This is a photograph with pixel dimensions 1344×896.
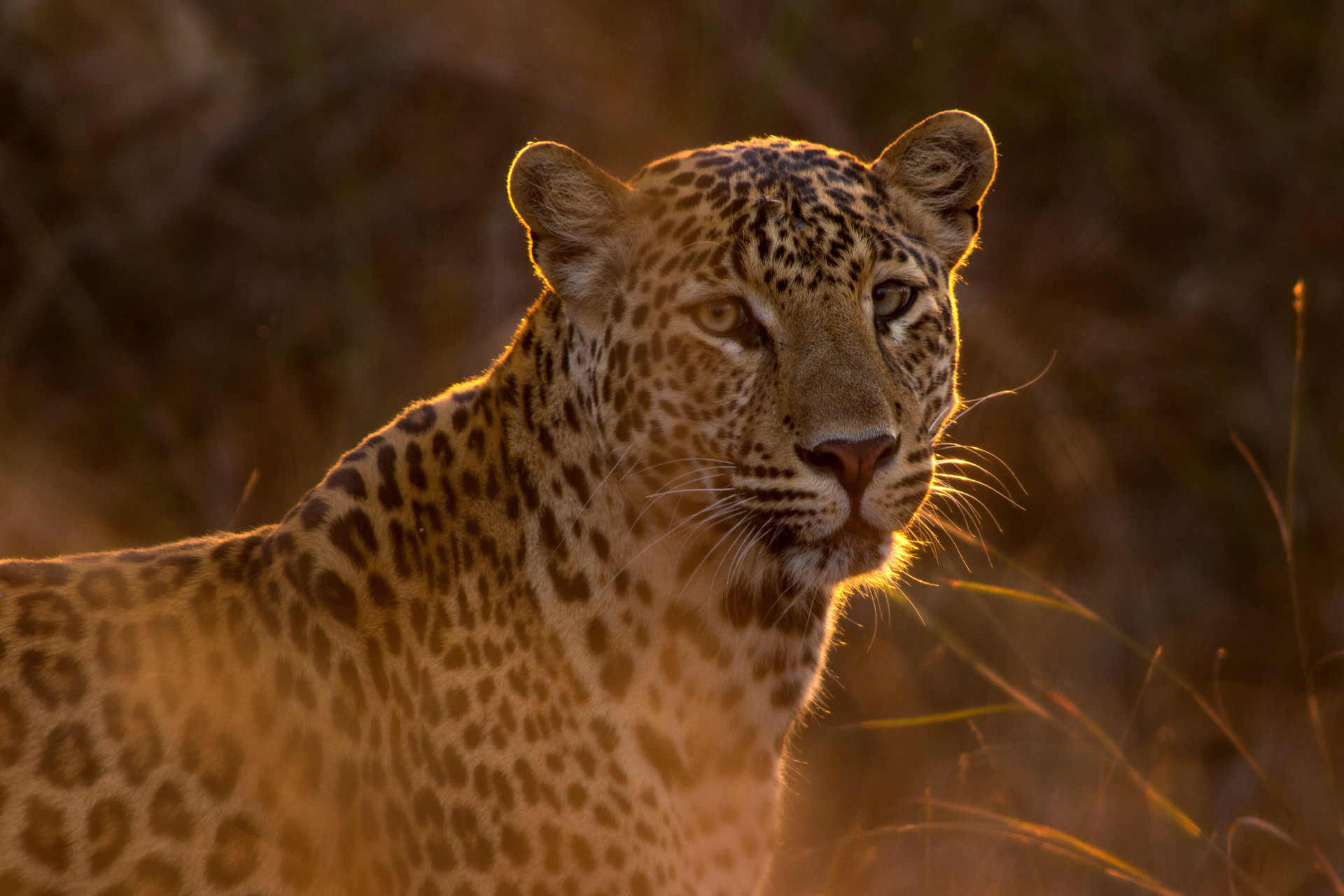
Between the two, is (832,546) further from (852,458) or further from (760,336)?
(760,336)

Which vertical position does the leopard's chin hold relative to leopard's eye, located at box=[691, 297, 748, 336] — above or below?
below

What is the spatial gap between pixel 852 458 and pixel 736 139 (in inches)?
259

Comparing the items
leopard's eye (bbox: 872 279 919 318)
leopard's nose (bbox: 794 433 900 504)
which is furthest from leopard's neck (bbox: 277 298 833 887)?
leopard's eye (bbox: 872 279 919 318)

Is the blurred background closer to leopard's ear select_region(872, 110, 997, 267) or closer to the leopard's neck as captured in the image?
leopard's ear select_region(872, 110, 997, 267)

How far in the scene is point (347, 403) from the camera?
819cm

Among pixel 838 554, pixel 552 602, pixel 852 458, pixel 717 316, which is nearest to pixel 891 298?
pixel 717 316

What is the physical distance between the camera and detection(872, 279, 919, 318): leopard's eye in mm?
3830

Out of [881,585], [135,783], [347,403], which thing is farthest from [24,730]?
[347,403]

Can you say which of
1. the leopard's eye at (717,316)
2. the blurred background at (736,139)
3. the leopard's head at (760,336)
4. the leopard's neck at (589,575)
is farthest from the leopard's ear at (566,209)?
the blurred background at (736,139)

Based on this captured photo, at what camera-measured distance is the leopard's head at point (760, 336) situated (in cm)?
343

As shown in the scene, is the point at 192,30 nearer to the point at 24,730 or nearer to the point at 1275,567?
the point at 24,730

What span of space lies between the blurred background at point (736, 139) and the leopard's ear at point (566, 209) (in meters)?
4.11

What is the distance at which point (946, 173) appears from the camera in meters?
4.25

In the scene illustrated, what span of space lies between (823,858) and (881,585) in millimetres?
2512
